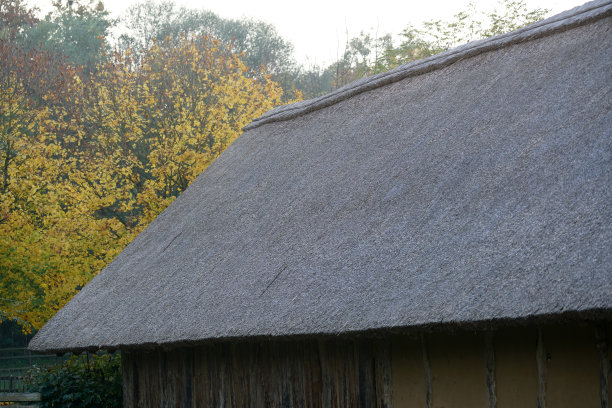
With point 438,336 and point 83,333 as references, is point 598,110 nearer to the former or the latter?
point 438,336

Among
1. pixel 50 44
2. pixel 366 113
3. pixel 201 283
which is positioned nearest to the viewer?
pixel 201 283

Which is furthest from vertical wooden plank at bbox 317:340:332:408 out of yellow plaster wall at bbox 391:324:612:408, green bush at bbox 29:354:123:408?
green bush at bbox 29:354:123:408

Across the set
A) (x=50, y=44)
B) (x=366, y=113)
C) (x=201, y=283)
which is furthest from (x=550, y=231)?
(x=50, y=44)

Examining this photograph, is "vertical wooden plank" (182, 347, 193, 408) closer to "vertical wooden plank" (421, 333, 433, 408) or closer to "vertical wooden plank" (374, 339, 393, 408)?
"vertical wooden plank" (374, 339, 393, 408)

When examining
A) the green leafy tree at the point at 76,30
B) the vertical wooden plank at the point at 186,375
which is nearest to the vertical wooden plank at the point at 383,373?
the vertical wooden plank at the point at 186,375

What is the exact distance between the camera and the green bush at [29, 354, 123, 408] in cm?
1183

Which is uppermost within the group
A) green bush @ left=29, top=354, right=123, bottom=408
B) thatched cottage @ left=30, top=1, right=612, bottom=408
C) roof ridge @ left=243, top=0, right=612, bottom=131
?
roof ridge @ left=243, top=0, right=612, bottom=131

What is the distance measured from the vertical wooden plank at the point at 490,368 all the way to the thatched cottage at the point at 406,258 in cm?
1

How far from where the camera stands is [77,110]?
20.1 meters

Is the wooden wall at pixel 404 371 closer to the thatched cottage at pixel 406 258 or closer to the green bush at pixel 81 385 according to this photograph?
the thatched cottage at pixel 406 258

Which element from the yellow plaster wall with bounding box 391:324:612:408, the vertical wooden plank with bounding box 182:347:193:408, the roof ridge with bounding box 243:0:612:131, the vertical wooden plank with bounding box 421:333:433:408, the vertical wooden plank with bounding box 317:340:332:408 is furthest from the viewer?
the vertical wooden plank with bounding box 182:347:193:408

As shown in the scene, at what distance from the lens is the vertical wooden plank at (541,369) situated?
5082 mm

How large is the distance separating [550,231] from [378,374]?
2204 mm

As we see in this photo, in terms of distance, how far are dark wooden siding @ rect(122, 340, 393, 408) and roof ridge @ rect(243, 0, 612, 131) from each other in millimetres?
3923
